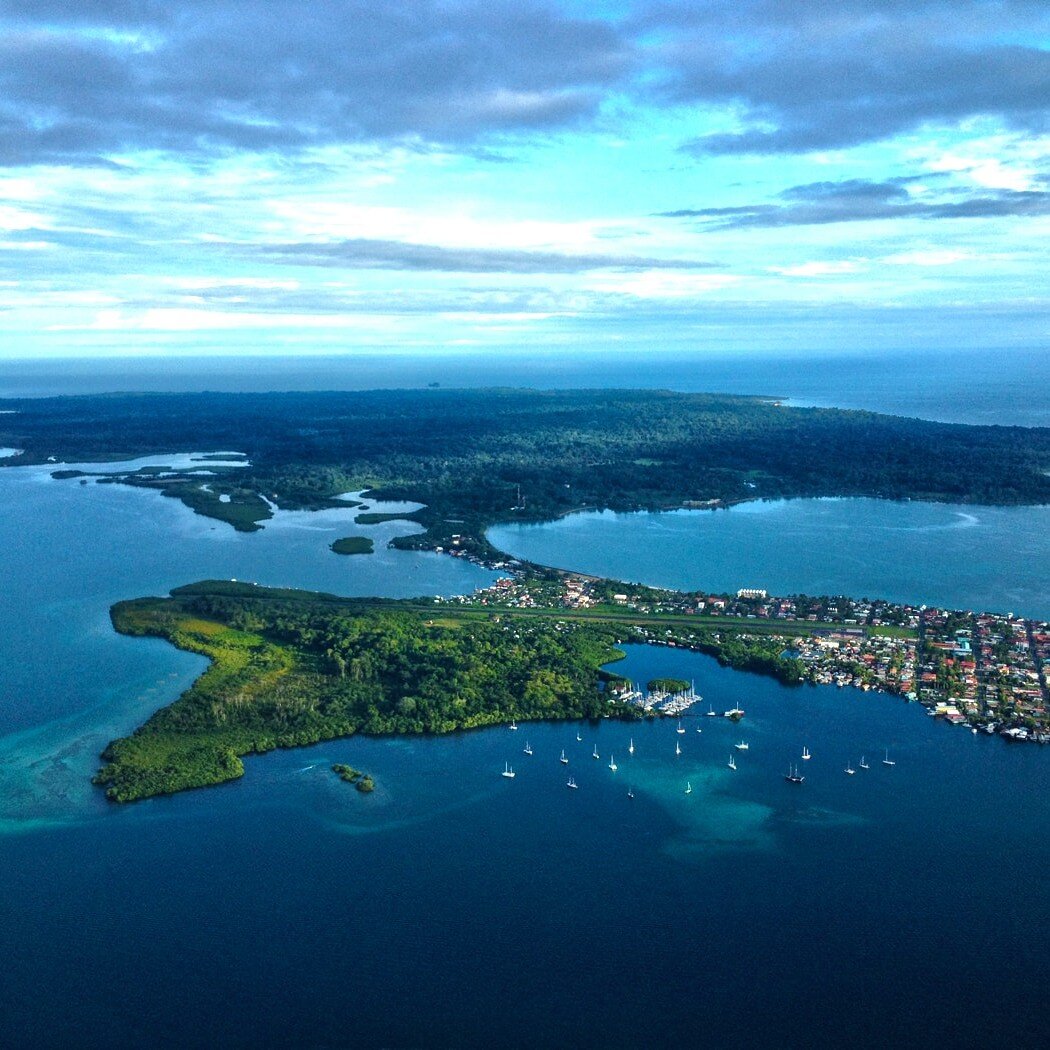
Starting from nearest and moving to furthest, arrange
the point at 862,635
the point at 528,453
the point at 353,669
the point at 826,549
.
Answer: the point at 353,669
the point at 862,635
the point at 826,549
the point at 528,453

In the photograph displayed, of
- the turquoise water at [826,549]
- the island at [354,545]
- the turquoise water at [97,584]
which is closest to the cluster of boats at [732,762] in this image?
the turquoise water at [97,584]

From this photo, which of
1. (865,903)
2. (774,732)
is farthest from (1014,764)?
(865,903)

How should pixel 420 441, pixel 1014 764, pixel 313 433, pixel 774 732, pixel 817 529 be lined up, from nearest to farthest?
pixel 1014 764, pixel 774 732, pixel 817 529, pixel 420 441, pixel 313 433

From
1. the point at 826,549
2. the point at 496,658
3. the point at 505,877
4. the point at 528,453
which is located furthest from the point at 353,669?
the point at 528,453

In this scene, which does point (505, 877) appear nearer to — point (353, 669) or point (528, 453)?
point (353, 669)

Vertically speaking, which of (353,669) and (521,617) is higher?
(521,617)

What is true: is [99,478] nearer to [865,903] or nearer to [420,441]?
[420,441]
